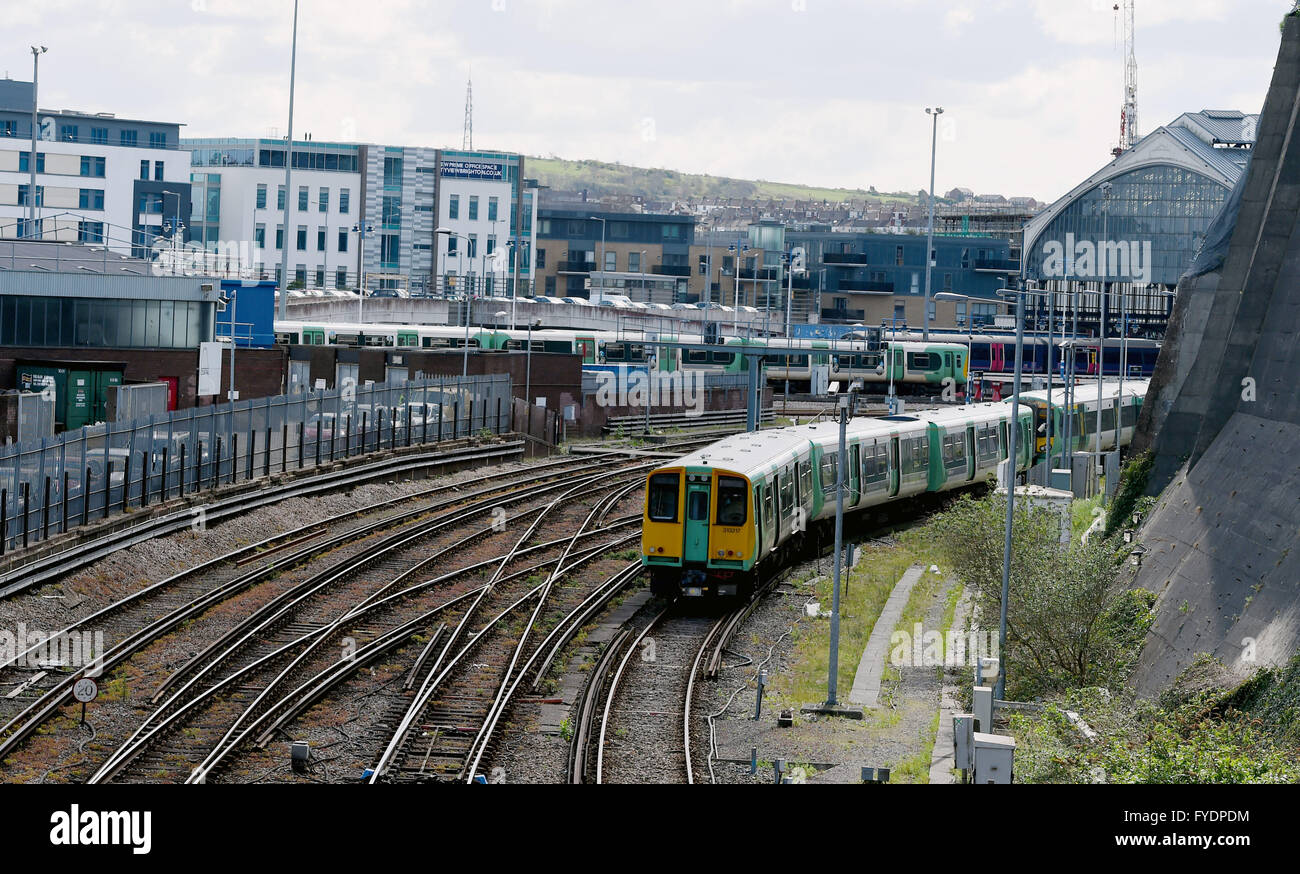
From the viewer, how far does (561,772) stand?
16547 mm

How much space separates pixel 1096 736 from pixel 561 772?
18.8 ft

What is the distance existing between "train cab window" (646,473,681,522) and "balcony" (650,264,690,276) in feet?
350

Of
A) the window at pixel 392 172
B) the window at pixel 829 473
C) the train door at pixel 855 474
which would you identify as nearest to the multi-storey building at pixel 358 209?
the window at pixel 392 172

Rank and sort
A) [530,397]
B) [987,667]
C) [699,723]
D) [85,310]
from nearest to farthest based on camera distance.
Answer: [699,723] → [987,667] → [85,310] → [530,397]

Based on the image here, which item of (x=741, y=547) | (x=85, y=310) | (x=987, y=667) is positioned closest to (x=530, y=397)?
(x=85, y=310)

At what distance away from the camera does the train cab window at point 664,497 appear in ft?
84.9

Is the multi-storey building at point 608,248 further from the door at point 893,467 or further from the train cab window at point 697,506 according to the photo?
the train cab window at point 697,506

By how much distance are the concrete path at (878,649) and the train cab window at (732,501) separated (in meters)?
2.96

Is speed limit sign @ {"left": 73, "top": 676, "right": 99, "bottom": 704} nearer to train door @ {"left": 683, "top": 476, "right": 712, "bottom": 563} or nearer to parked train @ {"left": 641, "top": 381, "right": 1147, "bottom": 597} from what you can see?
parked train @ {"left": 641, "top": 381, "right": 1147, "bottom": 597}

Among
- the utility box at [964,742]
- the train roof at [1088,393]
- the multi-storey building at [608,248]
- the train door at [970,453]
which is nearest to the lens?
the utility box at [964,742]

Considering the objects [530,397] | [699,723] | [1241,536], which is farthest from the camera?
[530,397]

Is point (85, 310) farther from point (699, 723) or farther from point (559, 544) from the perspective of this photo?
point (699, 723)

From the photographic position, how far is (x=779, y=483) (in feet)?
92.2

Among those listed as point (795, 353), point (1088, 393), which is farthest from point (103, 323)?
point (1088, 393)
